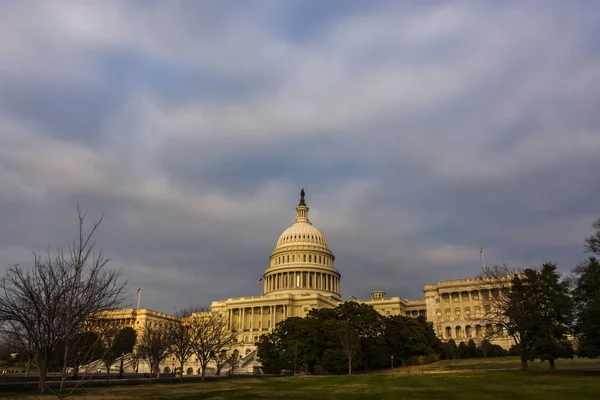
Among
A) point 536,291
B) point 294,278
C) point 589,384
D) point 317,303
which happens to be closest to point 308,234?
point 294,278

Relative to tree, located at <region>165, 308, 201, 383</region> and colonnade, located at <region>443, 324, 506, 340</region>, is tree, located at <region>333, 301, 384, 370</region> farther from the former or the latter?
colonnade, located at <region>443, 324, 506, 340</region>

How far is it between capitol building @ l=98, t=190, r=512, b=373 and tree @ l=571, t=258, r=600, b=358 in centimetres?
5844

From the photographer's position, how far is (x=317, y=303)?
131m

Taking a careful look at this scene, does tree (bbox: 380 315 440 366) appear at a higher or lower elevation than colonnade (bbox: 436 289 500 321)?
lower

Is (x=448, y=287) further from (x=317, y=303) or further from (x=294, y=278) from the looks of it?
(x=294, y=278)

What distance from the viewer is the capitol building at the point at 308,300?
116 m

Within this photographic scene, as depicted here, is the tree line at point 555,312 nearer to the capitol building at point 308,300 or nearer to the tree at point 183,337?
the tree at point 183,337

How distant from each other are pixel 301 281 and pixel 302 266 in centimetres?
484

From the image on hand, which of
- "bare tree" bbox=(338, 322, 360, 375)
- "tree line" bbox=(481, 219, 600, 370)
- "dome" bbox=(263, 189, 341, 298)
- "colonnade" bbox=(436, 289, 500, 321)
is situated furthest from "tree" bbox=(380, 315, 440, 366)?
"dome" bbox=(263, 189, 341, 298)

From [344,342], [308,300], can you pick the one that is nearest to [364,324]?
[344,342]

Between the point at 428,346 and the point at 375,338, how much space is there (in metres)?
10.4

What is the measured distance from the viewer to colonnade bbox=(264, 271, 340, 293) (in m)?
147

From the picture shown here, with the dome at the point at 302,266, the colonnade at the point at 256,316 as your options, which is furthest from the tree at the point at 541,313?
the dome at the point at 302,266

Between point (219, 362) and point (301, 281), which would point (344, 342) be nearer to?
point (219, 362)
